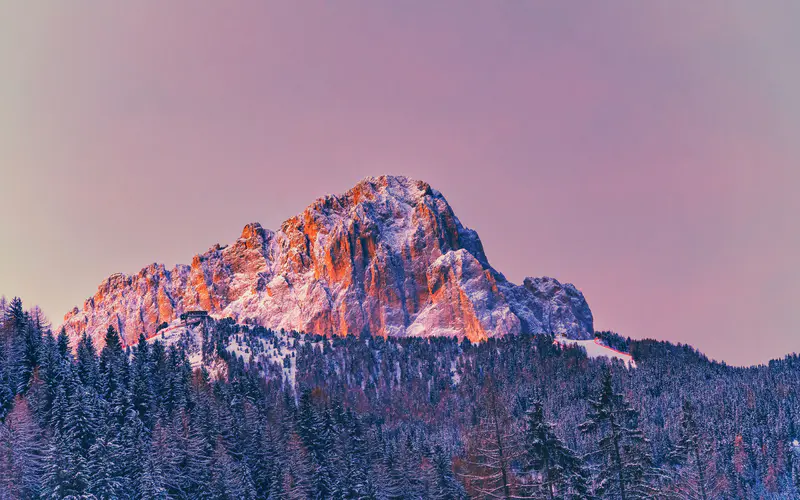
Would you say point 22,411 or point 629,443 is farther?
point 22,411

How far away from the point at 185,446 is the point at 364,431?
33598 mm

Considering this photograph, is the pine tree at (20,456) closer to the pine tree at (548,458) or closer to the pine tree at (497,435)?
the pine tree at (497,435)

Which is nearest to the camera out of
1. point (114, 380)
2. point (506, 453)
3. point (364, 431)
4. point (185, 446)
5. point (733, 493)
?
point (506, 453)

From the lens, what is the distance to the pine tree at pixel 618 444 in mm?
55531

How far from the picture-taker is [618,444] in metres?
58.6

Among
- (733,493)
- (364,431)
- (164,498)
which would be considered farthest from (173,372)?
(733,493)

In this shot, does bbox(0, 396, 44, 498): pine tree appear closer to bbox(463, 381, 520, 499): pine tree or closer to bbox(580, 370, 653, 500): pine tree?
bbox(463, 381, 520, 499): pine tree

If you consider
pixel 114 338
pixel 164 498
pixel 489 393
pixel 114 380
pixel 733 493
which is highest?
pixel 114 338

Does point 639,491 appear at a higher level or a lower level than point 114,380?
lower

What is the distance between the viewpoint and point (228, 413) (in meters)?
121

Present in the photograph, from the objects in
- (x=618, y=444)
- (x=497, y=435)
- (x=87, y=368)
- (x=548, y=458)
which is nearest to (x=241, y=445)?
(x=87, y=368)

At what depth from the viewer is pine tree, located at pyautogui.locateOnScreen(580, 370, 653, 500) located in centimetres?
5553

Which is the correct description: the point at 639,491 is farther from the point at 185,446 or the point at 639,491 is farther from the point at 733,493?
the point at 733,493

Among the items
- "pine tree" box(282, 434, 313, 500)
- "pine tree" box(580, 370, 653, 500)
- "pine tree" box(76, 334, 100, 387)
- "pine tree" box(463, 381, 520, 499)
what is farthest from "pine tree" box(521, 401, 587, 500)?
"pine tree" box(76, 334, 100, 387)
